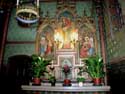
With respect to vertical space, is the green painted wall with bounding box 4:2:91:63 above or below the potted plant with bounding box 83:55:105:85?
above

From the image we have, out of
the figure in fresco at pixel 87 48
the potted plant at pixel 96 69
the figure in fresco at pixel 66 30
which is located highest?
the figure in fresco at pixel 66 30

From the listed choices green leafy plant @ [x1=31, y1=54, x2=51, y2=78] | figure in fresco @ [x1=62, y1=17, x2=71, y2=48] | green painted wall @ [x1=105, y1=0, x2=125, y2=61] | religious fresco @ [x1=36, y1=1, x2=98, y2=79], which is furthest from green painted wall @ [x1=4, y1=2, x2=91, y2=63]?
green leafy plant @ [x1=31, y1=54, x2=51, y2=78]

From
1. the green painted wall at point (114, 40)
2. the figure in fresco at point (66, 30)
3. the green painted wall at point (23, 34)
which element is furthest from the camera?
the green painted wall at point (23, 34)

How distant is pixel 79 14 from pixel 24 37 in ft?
9.75

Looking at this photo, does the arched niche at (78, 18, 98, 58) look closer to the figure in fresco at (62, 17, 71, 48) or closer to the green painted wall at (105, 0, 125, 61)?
the figure in fresco at (62, 17, 71, 48)

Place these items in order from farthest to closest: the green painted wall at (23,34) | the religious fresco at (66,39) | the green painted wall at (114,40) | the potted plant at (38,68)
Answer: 1. the green painted wall at (23,34)
2. the religious fresco at (66,39)
3. the potted plant at (38,68)
4. the green painted wall at (114,40)

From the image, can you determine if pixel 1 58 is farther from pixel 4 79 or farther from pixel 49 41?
pixel 49 41

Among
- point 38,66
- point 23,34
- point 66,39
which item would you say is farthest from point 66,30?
point 38,66

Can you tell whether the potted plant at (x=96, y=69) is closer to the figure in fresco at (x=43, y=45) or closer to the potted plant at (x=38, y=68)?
the potted plant at (x=38, y=68)

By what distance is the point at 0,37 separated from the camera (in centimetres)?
961

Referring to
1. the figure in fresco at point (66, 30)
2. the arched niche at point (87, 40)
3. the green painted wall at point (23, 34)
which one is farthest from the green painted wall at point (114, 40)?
the figure in fresco at point (66, 30)

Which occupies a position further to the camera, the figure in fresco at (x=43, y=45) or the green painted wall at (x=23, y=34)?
the green painted wall at (x=23, y=34)

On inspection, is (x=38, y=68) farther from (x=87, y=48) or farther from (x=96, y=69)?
(x=87, y=48)

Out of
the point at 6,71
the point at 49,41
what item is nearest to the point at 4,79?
the point at 6,71
